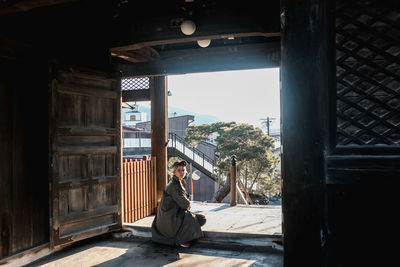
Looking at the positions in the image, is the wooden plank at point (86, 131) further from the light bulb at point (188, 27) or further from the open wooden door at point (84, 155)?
the light bulb at point (188, 27)

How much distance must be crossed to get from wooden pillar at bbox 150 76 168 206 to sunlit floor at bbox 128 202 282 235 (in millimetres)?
1069

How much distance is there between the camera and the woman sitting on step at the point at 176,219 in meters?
5.09

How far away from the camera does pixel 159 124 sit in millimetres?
7543

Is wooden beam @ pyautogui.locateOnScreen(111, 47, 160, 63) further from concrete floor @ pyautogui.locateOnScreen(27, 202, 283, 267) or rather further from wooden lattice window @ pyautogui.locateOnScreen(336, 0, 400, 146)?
wooden lattice window @ pyautogui.locateOnScreen(336, 0, 400, 146)

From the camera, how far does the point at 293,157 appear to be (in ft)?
6.94

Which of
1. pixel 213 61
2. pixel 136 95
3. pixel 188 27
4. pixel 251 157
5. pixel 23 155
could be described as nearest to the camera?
pixel 23 155

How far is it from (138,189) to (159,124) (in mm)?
1635

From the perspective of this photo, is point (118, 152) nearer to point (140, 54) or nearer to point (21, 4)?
point (140, 54)

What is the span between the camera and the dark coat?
5090 mm

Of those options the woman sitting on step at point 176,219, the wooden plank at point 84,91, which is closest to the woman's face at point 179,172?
the woman sitting on step at point 176,219

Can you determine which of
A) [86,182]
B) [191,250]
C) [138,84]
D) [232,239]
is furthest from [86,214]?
[138,84]

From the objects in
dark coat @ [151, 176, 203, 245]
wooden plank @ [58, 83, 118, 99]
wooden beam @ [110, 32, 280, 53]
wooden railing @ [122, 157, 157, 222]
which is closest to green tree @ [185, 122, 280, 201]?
wooden railing @ [122, 157, 157, 222]

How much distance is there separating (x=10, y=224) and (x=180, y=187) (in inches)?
97.5

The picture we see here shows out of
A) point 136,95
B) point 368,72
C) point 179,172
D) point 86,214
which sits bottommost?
point 86,214
